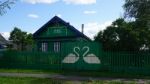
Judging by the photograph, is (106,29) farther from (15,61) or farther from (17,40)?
(17,40)

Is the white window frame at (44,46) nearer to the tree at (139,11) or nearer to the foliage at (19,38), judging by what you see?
the foliage at (19,38)

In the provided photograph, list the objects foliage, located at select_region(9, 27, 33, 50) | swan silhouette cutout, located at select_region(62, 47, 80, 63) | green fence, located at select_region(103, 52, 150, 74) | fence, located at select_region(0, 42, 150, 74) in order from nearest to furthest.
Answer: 1. green fence, located at select_region(103, 52, 150, 74)
2. fence, located at select_region(0, 42, 150, 74)
3. swan silhouette cutout, located at select_region(62, 47, 80, 63)
4. foliage, located at select_region(9, 27, 33, 50)

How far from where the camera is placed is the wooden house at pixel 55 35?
43.0 meters

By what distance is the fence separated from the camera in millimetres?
27344

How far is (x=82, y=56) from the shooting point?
29562mm

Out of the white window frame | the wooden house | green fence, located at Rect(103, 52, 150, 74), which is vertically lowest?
green fence, located at Rect(103, 52, 150, 74)

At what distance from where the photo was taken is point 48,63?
31.2 meters

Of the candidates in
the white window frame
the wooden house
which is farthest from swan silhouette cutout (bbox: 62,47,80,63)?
the white window frame

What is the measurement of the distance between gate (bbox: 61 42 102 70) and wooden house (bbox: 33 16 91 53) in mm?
12232

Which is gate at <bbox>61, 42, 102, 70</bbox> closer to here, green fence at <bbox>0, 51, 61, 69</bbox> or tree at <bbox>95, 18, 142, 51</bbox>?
green fence at <bbox>0, 51, 61, 69</bbox>

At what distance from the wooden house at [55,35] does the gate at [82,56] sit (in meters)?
12.2

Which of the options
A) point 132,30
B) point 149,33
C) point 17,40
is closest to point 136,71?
point 149,33

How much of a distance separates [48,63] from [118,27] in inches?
403

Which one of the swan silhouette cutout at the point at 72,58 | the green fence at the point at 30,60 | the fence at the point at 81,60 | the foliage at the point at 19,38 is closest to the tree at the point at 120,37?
the fence at the point at 81,60
